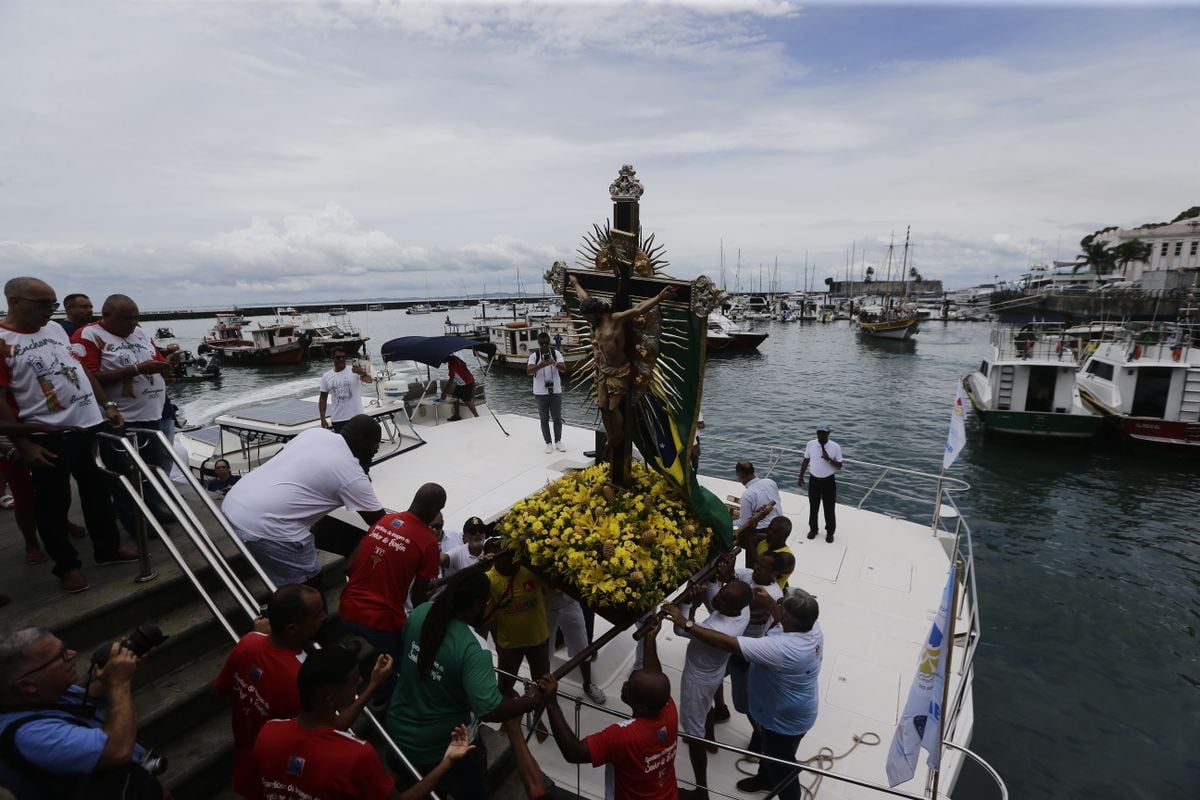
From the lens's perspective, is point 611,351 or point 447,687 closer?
point 447,687

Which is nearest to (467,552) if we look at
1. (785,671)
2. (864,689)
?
(785,671)

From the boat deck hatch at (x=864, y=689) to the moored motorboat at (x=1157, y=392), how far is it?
20.9m

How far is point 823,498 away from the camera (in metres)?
8.72

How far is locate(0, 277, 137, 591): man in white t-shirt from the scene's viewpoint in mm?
3848

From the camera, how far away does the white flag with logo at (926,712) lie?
3.60m

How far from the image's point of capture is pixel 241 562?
463cm

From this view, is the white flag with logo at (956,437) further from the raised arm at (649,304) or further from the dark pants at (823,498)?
the raised arm at (649,304)

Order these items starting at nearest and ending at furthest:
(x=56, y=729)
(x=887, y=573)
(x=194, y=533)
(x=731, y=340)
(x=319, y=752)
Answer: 1. (x=56, y=729)
2. (x=319, y=752)
3. (x=194, y=533)
4. (x=887, y=573)
5. (x=731, y=340)

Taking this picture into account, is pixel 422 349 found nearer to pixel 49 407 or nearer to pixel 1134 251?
pixel 49 407

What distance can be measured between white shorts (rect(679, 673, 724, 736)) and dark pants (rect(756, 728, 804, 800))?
0.46 metres

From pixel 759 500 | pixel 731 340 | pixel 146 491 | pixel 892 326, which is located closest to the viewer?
pixel 146 491

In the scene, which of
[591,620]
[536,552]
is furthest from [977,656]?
[536,552]

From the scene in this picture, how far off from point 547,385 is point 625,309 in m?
6.42

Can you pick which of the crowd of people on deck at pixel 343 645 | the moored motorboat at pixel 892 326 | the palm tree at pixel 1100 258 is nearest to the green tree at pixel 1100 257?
the palm tree at pixel 1100 258
